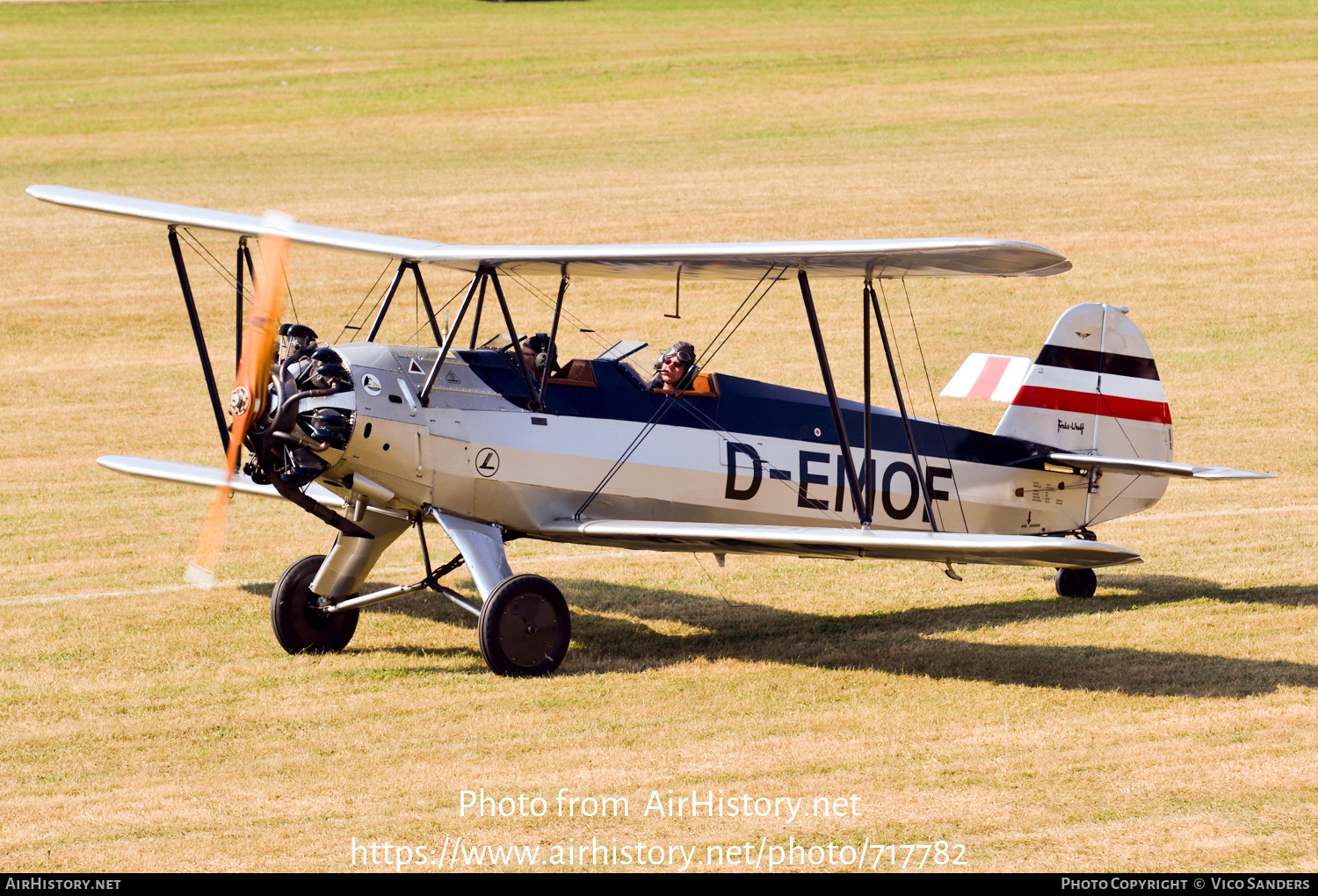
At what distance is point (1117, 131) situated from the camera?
34500 millimetres

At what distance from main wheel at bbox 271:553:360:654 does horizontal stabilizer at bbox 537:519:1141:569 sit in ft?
5.06

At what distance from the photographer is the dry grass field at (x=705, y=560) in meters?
7.28

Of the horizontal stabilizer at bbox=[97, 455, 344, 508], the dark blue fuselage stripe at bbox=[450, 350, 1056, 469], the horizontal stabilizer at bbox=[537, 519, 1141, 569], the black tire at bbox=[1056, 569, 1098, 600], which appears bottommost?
the black tire at bbox=[1056, 569, 1098, 600]

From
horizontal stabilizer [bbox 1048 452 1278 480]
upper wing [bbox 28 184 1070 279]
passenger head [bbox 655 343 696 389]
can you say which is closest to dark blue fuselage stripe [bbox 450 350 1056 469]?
passenger head [bbox 655 343 696 389]

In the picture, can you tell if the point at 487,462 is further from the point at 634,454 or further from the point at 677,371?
the point at 677,371

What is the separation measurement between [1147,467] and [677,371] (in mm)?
3466

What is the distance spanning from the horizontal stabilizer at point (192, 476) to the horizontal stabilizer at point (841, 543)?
7.73 ft

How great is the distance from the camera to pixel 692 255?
9023 millimetres

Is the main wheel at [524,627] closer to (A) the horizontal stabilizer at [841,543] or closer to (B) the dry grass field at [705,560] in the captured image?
(B) the dry grass field at [705,560]

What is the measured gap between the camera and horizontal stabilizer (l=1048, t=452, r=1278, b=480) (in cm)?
1039

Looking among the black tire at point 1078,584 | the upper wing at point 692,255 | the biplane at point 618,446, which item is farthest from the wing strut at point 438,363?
the black tire at point 1078,584

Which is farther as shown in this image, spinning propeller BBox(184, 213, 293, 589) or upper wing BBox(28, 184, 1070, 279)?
spinning propeller BBox(184, 213, 293, 589)

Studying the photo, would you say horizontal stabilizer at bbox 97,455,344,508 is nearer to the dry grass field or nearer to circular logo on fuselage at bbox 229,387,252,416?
the dry grass field

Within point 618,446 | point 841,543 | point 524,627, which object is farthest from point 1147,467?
point 524,627
